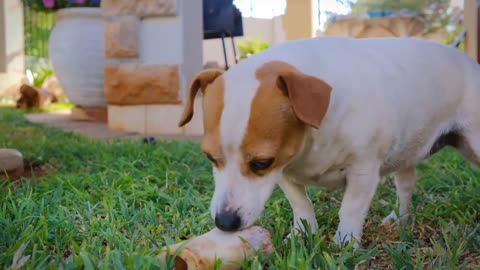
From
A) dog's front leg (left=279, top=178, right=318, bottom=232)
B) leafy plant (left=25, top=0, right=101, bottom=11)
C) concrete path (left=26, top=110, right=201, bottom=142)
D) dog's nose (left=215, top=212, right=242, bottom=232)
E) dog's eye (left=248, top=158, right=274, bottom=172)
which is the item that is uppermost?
leafy plant (left=25, top=0, right=101, bottom=11)

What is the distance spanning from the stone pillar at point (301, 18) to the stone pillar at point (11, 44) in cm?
586

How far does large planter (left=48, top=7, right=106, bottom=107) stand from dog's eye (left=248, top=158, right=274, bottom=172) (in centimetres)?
530

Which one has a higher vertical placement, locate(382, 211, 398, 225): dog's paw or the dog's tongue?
the dog's tongue

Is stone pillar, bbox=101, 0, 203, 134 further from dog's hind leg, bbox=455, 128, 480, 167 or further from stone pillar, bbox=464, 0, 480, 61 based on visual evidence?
dog's hind leg, bbox=455, 128, 480, 167

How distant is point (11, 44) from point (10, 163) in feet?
34.1

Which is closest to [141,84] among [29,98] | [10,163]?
[10,163]

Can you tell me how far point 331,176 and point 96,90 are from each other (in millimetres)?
5095

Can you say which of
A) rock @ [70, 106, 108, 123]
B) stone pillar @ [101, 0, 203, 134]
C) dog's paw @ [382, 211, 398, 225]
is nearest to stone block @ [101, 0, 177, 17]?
stone pillar @ [101, 0, 203, 134]

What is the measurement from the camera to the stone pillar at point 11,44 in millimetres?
12523

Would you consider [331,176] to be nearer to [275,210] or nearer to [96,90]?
[275,210]

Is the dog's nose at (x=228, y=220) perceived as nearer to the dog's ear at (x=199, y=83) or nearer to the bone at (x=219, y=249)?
the bone at (x=219, y=249)

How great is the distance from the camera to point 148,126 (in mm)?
5840

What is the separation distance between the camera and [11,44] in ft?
42.2

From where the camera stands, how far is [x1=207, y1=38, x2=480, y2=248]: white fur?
1.88m
